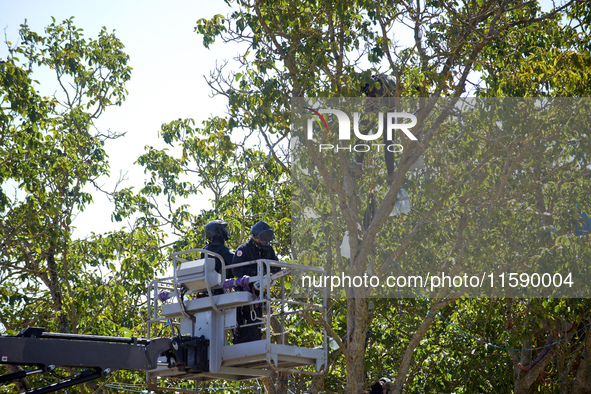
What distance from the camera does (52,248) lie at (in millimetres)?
15023

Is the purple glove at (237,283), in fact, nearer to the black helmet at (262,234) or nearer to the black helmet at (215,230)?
the black helmet at (262,234)

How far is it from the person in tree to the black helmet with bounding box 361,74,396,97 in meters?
4.82

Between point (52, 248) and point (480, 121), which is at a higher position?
point (480, 121)

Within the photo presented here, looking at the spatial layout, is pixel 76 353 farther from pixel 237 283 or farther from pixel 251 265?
pixel 251 265

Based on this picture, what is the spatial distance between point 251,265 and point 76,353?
2.38 metres

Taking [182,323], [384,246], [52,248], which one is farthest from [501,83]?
[52,248]

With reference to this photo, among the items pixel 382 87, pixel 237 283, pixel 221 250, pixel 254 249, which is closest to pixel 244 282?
pixel 237 283

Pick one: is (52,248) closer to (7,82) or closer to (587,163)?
(7,82)

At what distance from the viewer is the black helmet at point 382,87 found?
490 inches

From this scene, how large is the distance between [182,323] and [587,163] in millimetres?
8114

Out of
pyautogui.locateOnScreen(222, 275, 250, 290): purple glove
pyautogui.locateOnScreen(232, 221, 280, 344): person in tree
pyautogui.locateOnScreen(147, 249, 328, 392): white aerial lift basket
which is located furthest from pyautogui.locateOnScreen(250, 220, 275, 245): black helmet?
pyautogui.locateOnScreen(222, 275, 250, 290): purple glove

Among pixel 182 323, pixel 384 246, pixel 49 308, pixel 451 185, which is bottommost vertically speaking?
pixel 182 323

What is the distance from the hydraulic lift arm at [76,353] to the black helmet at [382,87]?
21.5 ft

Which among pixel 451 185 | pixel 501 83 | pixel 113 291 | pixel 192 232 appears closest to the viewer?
pixel 501 83
